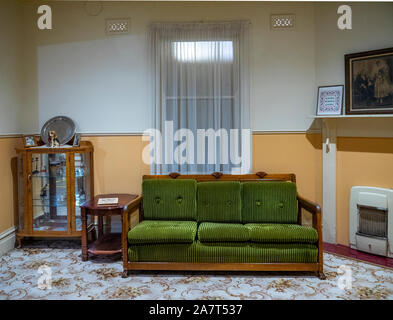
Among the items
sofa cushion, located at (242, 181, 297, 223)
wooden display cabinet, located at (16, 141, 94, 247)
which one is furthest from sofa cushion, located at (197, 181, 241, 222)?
wooden display cabinet, located at (16, 141, 94, 247)

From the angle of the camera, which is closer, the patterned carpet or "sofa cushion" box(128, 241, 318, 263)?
the patterned carpet

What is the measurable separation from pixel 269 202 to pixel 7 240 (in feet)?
9.27

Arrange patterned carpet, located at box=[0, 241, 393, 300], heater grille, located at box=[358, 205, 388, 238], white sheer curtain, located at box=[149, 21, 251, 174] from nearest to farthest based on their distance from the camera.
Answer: patterned carpet, located at box=[0, 241, 393, 300] → heater grille, located at box=[358, 205, 388, 238] → white sheer curtain, located at box=[149, 21, 251, 174]

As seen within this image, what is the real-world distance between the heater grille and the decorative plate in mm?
3276

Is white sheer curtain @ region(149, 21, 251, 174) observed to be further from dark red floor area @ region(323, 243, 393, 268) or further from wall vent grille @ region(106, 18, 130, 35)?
dark red floor area @ region(323, 243, 393, 268)

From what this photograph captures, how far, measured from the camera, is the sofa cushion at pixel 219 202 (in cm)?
375

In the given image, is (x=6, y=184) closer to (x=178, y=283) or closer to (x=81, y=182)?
(x=81, y=182)

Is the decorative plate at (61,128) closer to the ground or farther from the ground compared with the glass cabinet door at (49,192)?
farther from the ground

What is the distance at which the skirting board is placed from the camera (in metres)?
3.93

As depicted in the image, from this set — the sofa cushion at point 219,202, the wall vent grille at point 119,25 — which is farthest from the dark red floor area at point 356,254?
the wall vent grille at point 119,25

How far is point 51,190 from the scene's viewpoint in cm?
413

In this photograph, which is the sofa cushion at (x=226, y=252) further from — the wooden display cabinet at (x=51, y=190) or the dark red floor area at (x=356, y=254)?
the wooden display cabinet at (x=51, y=190)

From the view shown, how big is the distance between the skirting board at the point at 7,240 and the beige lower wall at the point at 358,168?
3618 millimetres

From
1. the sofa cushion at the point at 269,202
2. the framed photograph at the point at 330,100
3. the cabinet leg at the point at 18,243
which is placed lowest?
the cabinet leg at the point at 18,243
